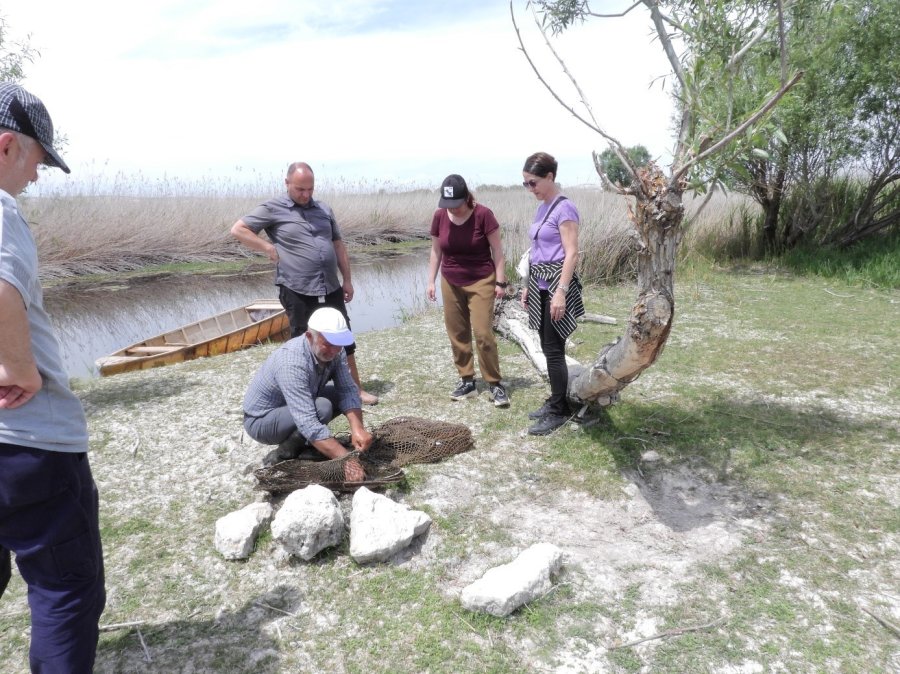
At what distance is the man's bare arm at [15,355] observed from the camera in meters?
1.46

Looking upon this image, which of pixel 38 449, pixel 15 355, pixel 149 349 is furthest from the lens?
pixel 149 349

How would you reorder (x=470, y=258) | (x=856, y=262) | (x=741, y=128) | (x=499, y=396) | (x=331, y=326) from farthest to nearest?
(x=856, y=262)
(x=499, y=396)
(x=470, y=258)
(x=331, y=326)
(x=741, y=128)

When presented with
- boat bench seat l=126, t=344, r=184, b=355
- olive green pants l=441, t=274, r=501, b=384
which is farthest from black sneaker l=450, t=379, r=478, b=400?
boat bench seat l=126, t=344, r=184, b=355

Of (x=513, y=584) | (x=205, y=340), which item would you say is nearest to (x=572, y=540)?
(x=513, y=584)

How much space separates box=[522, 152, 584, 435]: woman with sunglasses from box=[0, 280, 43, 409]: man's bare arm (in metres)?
2.65

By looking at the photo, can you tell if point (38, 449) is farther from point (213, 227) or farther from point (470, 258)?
point (213, 227)

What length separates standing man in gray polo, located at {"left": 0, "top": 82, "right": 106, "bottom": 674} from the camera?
59.5 inches

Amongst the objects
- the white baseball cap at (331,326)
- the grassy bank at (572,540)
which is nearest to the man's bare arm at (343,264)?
the grassy bank at (572,540)

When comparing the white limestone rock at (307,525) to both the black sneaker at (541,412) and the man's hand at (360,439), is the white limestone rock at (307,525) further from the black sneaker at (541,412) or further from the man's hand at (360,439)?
the black sneaker at (541,412)

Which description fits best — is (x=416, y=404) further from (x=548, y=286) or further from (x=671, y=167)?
(x=671, y=167)

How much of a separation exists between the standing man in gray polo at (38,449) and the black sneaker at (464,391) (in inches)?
127

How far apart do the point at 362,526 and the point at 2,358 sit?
1.75m

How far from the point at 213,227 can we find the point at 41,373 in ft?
58.7

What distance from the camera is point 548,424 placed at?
4098mm
